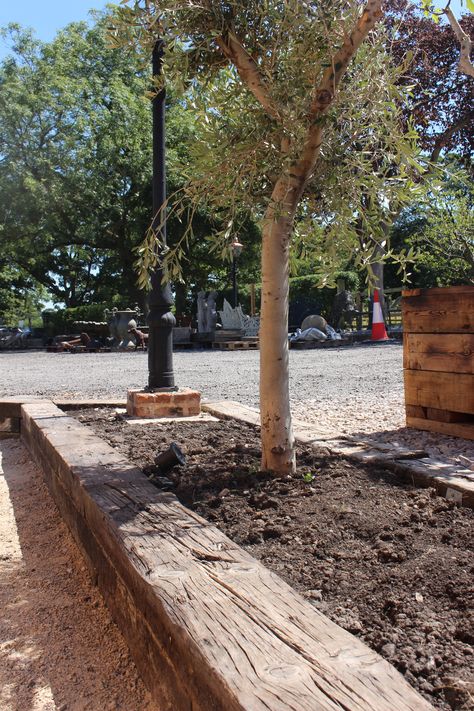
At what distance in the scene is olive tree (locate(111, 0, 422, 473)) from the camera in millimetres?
3053

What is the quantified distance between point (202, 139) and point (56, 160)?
2415cm

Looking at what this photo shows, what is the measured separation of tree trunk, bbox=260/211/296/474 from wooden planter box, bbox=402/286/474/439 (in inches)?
69.1

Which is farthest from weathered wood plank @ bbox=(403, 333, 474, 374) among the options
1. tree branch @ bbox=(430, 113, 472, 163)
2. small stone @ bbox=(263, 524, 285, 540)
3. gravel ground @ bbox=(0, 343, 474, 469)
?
tree branch @ bbox=(430, 113, 472, 163)

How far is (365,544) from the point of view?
237 cm

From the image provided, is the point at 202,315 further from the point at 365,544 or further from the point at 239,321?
the point at 365,544

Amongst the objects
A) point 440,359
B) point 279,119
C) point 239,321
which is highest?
point 279,119

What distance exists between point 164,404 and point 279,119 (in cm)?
311

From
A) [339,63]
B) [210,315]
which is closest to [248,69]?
[339,63]

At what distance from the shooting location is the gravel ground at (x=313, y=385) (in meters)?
4.90

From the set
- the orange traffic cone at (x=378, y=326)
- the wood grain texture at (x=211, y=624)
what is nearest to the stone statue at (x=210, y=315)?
the orange traffic cone at (x=378, y=326)

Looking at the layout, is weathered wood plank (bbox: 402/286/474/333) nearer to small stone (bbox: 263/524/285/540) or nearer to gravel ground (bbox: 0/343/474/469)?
gravel ground (bbox: 0/343/474/469)

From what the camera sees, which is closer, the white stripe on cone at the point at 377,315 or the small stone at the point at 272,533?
the small stone at the point at 272,533

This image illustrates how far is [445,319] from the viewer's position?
471 cm

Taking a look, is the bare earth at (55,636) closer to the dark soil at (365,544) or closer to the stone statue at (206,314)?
the dark soil at (365,544)
